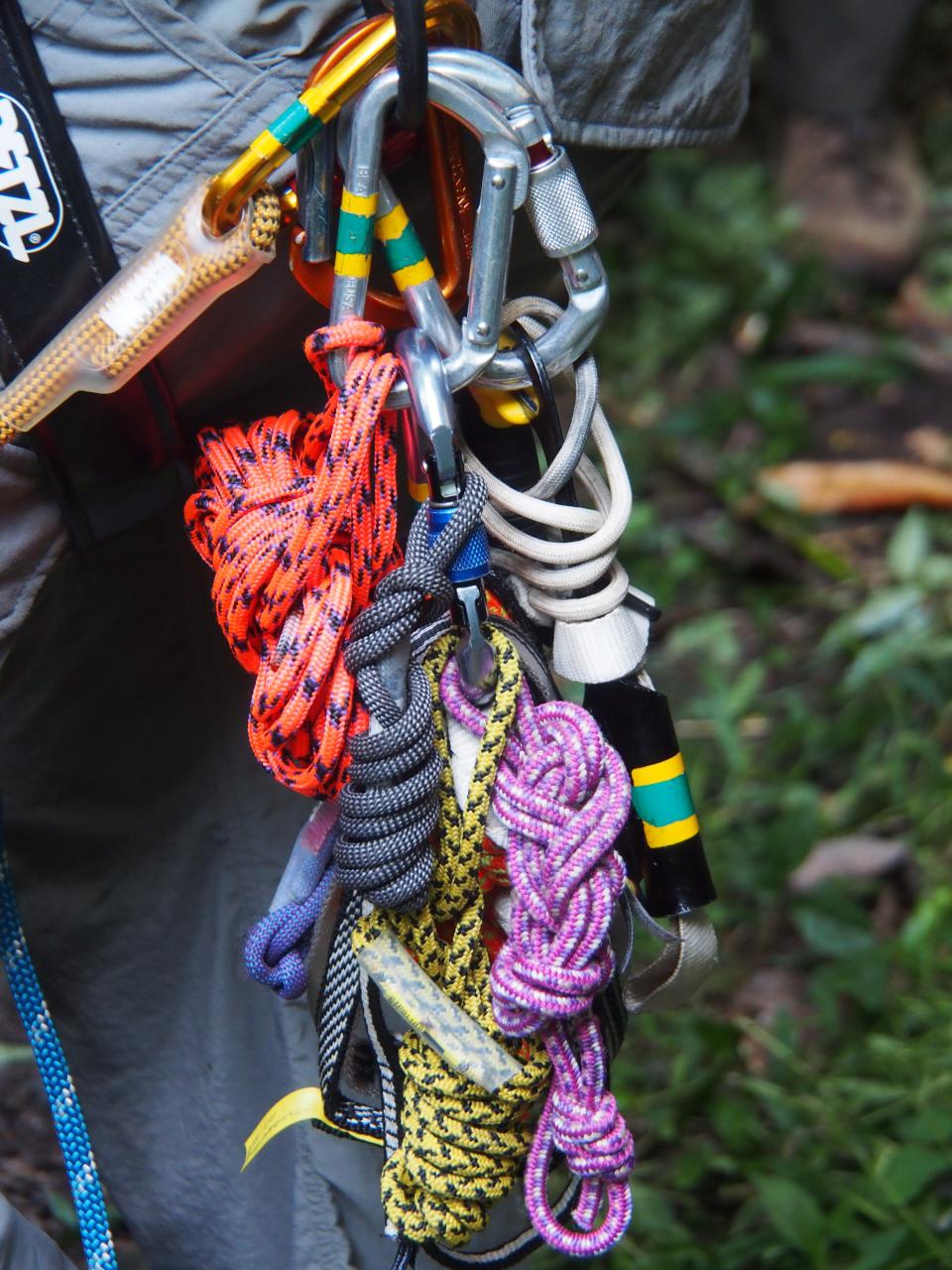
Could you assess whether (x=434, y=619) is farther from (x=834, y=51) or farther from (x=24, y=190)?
(x=834, y=51)

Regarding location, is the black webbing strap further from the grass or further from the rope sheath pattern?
the grass

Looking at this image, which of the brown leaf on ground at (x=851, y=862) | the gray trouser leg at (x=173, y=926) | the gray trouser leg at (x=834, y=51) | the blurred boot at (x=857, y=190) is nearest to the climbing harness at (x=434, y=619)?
the gray trouser leg at (x=173, y=926)

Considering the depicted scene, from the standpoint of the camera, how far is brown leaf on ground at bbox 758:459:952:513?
74.6 inches

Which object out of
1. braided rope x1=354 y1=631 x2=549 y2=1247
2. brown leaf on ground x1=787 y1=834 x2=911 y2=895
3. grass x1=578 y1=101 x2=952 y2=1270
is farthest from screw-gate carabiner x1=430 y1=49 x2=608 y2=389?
brown leaf on ground x1=787 y1=834 x2=911 y2=895

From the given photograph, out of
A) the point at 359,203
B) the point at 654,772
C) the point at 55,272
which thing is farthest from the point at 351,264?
the point at 654,772

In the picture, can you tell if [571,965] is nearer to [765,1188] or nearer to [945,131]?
[765,1188]

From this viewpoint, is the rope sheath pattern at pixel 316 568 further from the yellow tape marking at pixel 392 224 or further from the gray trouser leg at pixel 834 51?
the gray trouser leg at pixel 834 51

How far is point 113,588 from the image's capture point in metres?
0.70

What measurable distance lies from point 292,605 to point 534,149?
232 mm

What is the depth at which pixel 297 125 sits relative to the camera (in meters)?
0.53

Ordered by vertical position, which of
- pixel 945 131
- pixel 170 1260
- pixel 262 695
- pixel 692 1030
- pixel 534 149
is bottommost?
pixel 945 131

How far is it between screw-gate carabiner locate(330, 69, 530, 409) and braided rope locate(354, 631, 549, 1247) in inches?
5.2


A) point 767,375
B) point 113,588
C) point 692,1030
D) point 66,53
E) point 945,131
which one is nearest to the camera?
point 66,53

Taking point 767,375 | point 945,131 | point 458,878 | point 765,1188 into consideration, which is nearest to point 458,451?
point 458,878
